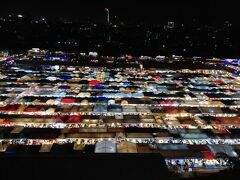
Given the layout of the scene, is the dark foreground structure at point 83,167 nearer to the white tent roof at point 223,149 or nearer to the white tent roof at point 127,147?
the white tent roof at point 127,147

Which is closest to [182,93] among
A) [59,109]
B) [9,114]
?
[59,109]

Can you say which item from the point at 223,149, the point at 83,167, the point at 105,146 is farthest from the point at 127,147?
the point at 83,167

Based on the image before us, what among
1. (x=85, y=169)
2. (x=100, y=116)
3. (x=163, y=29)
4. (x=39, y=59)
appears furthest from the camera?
(x=163, y=29)

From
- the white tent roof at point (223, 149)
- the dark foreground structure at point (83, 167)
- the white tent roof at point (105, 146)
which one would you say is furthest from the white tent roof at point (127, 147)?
the dark foreground structure at point (83, 167)

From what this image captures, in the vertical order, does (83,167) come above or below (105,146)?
above

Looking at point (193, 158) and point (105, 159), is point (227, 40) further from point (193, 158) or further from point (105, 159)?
point (105, 159)

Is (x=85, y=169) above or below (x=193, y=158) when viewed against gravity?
above

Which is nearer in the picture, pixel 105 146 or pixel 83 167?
pixel 83 167

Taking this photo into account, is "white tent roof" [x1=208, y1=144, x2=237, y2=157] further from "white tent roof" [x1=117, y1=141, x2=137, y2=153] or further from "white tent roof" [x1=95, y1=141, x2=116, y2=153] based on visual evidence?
"white tent roof" [x1=95, y1=141, x2=116, y2=153]

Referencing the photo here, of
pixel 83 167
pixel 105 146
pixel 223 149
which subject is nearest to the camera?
pixel 83 167

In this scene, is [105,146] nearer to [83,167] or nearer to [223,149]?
[223,149]
